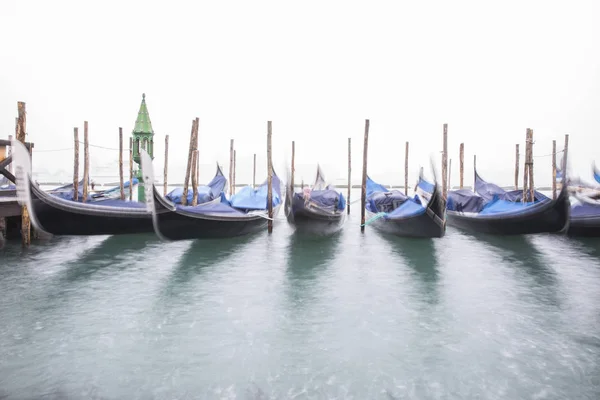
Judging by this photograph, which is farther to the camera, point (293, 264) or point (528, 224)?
point (528, 224)

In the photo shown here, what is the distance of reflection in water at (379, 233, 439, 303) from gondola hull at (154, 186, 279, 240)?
357 centimetres

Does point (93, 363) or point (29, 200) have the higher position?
point (29, 200)

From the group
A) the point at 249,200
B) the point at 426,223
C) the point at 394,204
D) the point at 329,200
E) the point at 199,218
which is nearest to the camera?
the point at 199,218

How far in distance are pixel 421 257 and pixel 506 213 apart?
2346mm

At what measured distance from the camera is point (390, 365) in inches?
116

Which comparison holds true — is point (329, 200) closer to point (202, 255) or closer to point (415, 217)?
point (415, 217)

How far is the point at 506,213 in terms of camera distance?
757 cm

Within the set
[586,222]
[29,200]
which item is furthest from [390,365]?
[586,222]

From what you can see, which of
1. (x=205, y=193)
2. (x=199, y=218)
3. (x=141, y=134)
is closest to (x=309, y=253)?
(x=199, y=218)

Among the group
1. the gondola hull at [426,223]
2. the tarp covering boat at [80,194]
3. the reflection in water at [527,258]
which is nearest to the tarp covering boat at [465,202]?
the reflection in water at [527,258]

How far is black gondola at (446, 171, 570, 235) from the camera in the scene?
630cm

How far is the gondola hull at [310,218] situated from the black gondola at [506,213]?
360 cm

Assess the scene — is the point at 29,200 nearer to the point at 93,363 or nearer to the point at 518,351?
the point at 93,363

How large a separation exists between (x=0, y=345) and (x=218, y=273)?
2877mm
